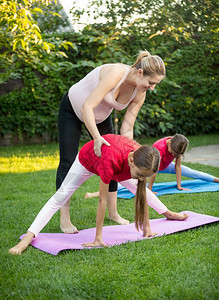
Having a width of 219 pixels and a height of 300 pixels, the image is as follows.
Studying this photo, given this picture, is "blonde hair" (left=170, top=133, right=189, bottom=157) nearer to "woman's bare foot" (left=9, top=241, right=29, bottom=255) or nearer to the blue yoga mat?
the blue yoga mat

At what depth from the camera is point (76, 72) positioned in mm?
8922

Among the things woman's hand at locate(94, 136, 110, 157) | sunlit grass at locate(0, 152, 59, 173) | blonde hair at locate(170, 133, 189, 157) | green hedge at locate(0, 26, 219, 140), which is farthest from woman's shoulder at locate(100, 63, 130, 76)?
green hedge at locate(0, 26, 219, 140)

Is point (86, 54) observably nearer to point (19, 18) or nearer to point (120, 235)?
point (19, 18)

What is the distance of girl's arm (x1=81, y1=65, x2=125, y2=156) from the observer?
2.47 m

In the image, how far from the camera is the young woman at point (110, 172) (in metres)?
2.37

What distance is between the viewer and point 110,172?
95.0 inches

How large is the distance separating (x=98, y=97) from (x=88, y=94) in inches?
10.6

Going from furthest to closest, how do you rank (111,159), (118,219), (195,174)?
(195,174) → (118,219) → (111,159)

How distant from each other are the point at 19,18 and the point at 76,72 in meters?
4.62

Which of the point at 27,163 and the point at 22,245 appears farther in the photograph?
the point at 27,163

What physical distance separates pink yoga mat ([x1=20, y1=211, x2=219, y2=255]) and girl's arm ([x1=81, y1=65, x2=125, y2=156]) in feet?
2.11

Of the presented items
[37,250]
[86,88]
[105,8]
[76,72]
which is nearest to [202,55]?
[105,8]

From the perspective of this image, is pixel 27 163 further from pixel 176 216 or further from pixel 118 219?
pixel 176 216

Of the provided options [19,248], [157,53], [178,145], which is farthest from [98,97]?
[157,53]
